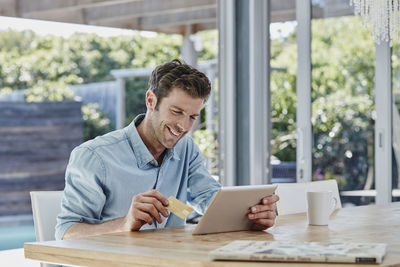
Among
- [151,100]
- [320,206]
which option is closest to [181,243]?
[320,206]

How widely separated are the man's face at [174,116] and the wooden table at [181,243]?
316 millimetres

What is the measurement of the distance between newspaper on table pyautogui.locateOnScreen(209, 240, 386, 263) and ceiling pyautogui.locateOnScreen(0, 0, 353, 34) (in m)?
3.29

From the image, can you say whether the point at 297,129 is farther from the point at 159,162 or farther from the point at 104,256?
the point at 104,256

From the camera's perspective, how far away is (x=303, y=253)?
1.33 metres

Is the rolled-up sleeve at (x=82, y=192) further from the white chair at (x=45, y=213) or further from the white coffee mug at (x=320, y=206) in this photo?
the white coffee mug at (x=320, y=206)

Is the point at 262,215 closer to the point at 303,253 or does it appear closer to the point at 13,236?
the point at 303,253

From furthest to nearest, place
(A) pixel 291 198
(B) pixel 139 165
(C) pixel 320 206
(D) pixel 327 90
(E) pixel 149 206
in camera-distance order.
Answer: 1. (D) pixel 327 90
2. (A) pixel 291 198
3. (B) pixel 139 165
4. (C) pixel 320 206
5. (E) pixel 149 206

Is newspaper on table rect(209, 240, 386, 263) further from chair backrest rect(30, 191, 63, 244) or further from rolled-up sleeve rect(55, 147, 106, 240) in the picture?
chair backrest rect(30, 191, 63, 244)

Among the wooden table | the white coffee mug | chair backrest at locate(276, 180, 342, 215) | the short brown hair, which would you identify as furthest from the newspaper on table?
chair backrest at locate(276, 180, 342, 215)

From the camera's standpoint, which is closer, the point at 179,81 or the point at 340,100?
the point at 179,81

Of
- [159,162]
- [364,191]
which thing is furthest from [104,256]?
[364,191]

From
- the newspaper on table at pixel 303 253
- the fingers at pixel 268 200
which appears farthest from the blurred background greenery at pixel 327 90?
the newspaper on table at pixel 303 253

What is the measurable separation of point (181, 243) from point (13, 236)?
14.3 ft

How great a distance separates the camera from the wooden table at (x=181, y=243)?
→ 142 cm
